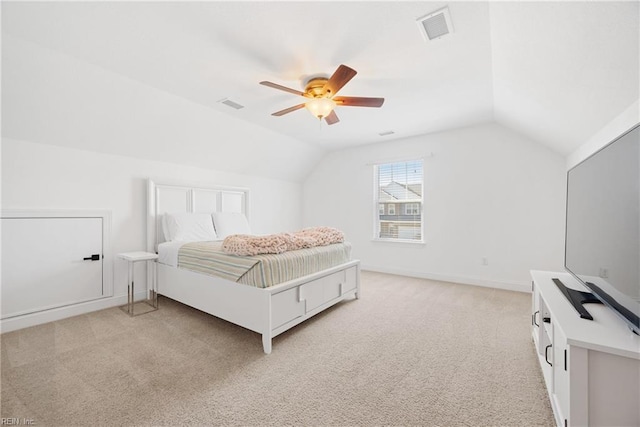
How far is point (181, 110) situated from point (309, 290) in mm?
2527

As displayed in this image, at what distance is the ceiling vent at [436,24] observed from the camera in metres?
1.74

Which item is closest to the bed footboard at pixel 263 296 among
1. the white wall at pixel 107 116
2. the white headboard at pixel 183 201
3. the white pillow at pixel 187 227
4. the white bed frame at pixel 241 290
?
the white bed frame at pixel 241 290

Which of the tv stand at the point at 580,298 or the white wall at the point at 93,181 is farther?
the white wall at the point at 93,181

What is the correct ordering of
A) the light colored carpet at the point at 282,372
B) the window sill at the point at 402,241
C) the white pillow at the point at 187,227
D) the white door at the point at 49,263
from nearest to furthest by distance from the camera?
the light colored carpet at the point at 282,372 → the white door at the point at 49,263 → the white pillow at the point at 187,227 → the window sill at the point at 402,241

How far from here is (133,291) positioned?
3.11 m

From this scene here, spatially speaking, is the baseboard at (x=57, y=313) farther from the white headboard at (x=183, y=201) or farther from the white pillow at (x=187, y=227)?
the white pillow at (x=187, y=227)

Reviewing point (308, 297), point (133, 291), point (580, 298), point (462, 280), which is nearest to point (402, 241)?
point (462, 280)

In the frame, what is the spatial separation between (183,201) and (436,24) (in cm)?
359

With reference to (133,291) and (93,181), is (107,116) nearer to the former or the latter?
(93,181)

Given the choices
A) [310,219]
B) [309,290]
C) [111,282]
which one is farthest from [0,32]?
[310,219]

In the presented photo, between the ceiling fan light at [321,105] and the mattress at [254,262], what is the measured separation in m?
1.35

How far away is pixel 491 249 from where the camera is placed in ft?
12.8

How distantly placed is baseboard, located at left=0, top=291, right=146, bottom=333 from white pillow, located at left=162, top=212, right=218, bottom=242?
86cm

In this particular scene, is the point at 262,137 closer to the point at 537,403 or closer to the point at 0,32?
the point at 0,32
